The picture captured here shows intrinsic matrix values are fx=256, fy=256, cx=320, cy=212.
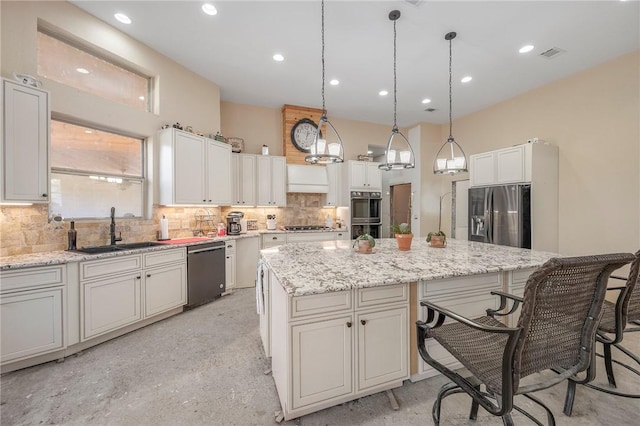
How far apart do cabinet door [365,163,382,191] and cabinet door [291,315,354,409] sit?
13.9ft

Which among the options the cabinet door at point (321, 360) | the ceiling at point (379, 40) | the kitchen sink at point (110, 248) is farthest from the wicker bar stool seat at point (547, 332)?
the kitchen sink at point (110, 248)

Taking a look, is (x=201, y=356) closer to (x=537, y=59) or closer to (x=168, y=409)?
(x=168, y=409)

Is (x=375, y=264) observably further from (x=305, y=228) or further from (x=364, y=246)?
(x=305, y=228)

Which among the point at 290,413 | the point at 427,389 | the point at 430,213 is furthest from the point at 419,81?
the point at 290,413

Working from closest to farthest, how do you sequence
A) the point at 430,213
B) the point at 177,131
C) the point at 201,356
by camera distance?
the point at 201,356 → the point at 177,131 → the point at 430,213

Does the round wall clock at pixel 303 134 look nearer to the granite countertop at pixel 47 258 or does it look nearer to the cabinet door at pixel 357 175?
the cabinet door at pixel 357 175

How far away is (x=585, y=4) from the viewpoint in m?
2.60

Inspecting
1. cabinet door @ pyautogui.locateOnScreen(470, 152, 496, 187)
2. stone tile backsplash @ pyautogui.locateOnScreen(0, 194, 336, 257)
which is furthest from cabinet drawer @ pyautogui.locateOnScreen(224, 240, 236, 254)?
cabinet door @ pyautogui.locateOnScreen(470, 152, 496, 187)

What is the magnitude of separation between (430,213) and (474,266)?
15.0 feet

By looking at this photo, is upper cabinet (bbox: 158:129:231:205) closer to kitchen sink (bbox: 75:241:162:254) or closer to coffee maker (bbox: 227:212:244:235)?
coffee maker (bbox: 227:212:244:235)

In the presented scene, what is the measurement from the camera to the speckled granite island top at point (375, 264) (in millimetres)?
1558

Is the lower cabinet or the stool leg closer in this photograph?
the lower cabinet

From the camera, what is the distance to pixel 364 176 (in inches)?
217

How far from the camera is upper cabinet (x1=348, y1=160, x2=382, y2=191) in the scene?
17.7ft
